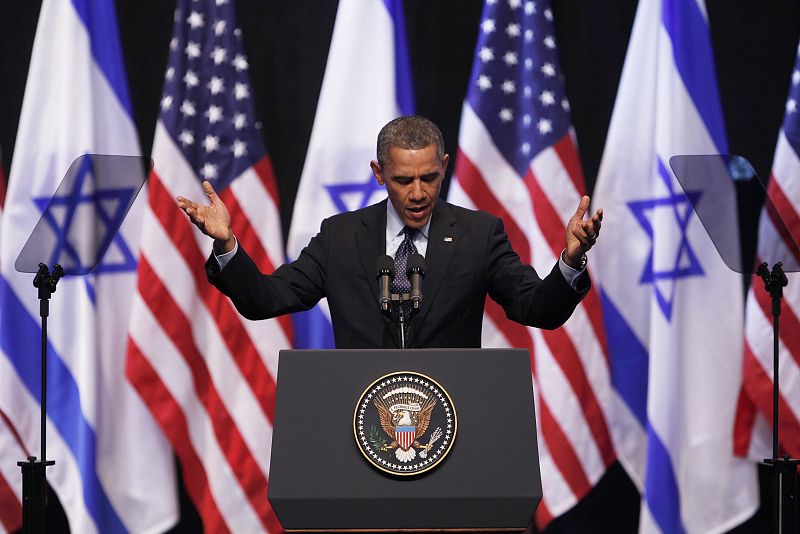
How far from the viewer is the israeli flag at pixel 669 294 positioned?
4.46 metres

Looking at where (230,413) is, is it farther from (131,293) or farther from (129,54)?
(129,54)

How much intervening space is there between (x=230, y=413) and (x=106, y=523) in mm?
752

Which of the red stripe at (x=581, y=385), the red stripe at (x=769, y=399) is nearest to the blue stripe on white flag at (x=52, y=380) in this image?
the red stripe at (x=581, y=385)

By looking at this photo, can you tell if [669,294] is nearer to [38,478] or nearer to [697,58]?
[697,58]

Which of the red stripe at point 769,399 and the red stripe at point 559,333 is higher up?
the red stripe at point 559,333

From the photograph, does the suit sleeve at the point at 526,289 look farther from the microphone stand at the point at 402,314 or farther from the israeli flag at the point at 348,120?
the israeli flag at the point at 348,120

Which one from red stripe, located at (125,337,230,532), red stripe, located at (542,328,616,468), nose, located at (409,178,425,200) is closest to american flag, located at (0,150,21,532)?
red stripe, located at (125,337,230,532)

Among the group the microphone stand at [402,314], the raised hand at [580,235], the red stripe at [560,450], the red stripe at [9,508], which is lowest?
the red stripe at [9,508]

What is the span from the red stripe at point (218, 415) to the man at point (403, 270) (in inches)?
59.2

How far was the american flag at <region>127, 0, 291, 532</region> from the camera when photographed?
4398 mm

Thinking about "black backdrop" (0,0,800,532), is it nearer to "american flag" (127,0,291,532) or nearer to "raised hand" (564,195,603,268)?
"american flag" (127,0,291,532)

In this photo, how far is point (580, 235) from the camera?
2432 millimetres

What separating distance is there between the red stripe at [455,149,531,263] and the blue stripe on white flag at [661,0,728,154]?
101cm

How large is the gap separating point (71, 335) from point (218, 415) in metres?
0.76
